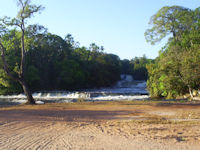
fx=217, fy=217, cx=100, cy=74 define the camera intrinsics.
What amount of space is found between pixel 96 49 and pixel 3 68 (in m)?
50.8

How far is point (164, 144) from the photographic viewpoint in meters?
5.73

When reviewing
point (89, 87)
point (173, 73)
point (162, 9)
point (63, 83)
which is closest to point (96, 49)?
point (89, 87)

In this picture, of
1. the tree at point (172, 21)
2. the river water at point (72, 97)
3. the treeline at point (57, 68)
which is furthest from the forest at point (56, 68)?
the tree at point (172, 21)

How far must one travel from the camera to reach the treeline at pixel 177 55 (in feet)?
69.9

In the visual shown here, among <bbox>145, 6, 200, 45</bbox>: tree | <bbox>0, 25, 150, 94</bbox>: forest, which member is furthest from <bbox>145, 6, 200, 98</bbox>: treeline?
<bbox>0, 25, 150, 94</bbox>: forest

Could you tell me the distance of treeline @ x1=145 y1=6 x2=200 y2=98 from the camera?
69.9ft

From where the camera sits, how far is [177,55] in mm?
23062

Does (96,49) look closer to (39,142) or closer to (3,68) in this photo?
(3,68)

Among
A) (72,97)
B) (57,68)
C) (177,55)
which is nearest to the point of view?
(177,55)

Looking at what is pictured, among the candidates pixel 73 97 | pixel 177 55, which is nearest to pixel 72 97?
pixel 73 97

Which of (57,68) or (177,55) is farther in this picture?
(57,68)

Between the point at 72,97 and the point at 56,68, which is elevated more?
the point at 56,68

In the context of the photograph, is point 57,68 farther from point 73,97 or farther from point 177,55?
point 177,55

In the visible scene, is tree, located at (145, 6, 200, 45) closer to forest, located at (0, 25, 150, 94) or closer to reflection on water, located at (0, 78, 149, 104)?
reflection on water, located at (0, 78, 149, 104)
